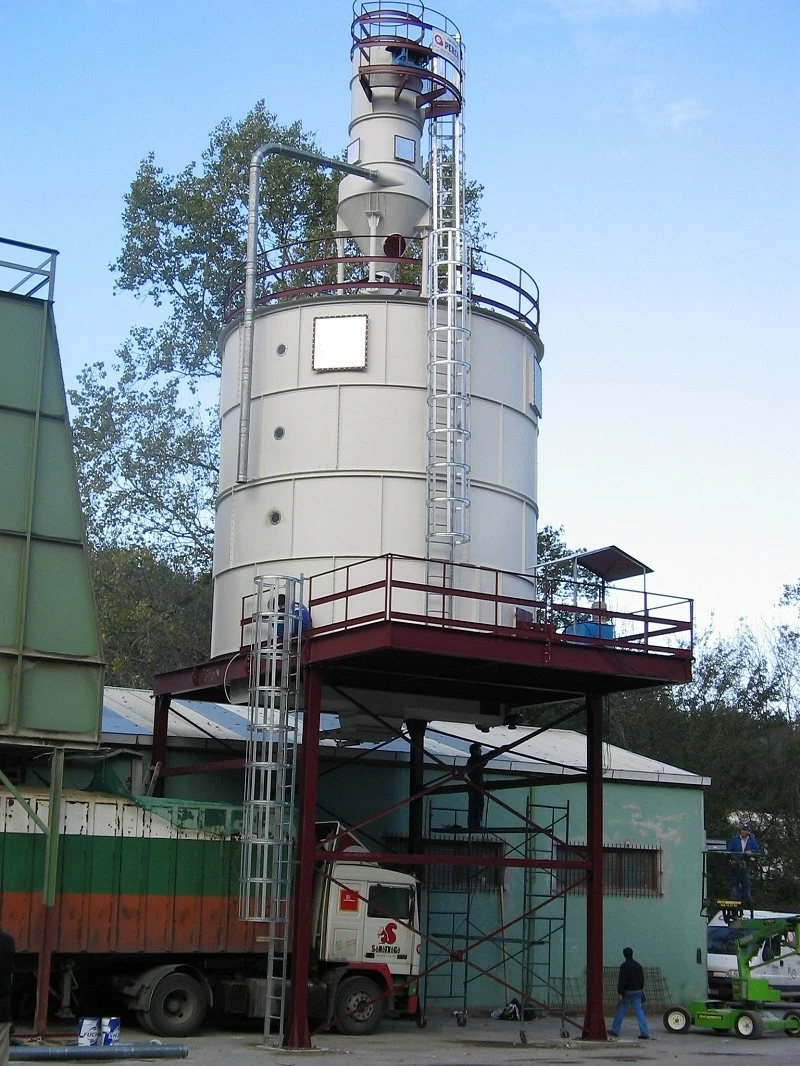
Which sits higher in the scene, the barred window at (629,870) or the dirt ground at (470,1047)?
the barred window at (629,870)

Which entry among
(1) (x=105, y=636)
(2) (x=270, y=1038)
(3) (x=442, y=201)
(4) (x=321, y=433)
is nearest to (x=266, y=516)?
(4) (x=321, y=433)

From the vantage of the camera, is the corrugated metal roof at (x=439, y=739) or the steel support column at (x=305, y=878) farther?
the corrugated metal roof at (x=439, y=739)

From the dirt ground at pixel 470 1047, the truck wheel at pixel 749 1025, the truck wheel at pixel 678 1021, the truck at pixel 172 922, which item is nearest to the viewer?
the dirt ground at pixel 470 1047

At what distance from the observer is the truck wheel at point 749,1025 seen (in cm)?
2633

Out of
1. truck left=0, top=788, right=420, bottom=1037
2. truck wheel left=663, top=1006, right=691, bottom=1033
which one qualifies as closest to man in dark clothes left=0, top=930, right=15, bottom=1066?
truck left=0, top=788, right=420, bottom=1037

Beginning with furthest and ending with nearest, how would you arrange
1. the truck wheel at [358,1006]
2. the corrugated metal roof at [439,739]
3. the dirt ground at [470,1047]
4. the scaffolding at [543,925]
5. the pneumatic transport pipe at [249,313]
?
the scaffolding at [543,925] → the corrugated metal roof at [439,739] → the pneumatic transport pipe at [249,313] → the truck wheel at [358,1006] → the dirt ground at [470,1047]

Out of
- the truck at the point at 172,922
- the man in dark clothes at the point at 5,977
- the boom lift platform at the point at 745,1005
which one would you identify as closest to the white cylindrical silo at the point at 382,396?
the truck at the point at 172,922

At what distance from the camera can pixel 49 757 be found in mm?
23938

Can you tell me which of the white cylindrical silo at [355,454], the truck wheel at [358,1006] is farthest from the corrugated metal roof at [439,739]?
the truck wheel at [358,1006]

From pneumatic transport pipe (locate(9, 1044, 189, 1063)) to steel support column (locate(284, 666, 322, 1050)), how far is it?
3522 millimetres

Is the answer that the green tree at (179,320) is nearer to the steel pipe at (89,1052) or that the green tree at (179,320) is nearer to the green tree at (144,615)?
the green tree at (144,615)

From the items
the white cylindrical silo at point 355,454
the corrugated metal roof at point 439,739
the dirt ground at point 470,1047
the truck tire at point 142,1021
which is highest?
the white cylindrical silo at point 355,454

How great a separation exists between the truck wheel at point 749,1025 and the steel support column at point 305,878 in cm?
909

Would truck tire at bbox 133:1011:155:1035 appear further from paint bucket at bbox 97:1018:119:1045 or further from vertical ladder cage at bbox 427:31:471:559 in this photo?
vertical ladder cage at bbox 427:31:471:559
